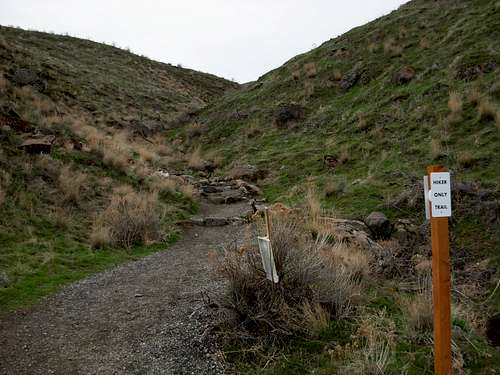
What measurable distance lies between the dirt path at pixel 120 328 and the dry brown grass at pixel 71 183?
3.79m

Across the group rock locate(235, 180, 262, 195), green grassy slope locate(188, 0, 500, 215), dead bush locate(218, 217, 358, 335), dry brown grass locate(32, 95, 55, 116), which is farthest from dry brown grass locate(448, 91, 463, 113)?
dry brown grass locate(32, 95, 55, 116)

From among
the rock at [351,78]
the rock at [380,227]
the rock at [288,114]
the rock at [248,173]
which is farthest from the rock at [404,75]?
the rock at [380,227]

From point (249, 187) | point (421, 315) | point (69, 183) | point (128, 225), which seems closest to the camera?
point (421, 315)

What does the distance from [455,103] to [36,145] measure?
11.3 meters

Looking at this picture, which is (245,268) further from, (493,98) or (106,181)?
(493,98)

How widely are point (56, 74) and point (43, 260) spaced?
1949 centimetres

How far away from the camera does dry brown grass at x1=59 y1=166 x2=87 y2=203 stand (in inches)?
409

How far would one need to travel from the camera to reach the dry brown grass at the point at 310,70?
71.7 ft

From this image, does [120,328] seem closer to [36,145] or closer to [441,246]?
[441,246]

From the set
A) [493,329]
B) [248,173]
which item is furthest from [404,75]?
[493,329]

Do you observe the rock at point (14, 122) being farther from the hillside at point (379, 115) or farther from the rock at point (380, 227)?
the rock at point (380, 227)

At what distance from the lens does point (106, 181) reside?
11961 mm

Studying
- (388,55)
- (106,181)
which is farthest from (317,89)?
(106,181)

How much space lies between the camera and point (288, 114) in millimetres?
19047
